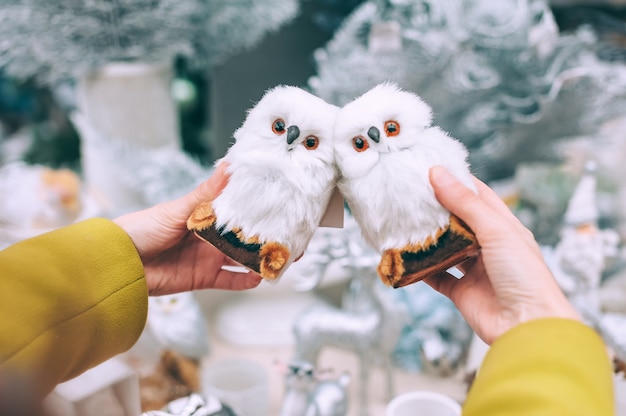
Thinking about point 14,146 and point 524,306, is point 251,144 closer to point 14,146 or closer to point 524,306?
point 524,306

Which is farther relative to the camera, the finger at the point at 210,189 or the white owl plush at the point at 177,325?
the white owl plush at the point at 177,325

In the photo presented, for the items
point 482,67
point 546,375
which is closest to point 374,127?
point 546,375

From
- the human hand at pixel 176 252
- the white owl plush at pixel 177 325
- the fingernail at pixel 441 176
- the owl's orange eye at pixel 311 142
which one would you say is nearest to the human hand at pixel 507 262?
the fingernail at pixel 441 176

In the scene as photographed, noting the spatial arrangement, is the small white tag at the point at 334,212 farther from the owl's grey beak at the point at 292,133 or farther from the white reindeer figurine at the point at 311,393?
the white reindeer figurine at the point at 311,393

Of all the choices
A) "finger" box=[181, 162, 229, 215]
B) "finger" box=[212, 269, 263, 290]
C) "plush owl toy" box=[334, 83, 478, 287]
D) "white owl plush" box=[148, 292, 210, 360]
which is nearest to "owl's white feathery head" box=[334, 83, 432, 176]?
"plush owl toy" box=[334, 83, 478, 287]

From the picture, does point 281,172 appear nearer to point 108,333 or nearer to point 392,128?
point 392,128

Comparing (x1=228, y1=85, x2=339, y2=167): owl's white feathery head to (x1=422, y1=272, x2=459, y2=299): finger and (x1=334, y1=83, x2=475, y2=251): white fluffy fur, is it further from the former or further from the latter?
(x1=422, y1=272, x2=459, y2=299): finger

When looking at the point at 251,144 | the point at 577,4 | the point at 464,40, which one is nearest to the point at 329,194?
the point at 251,144
